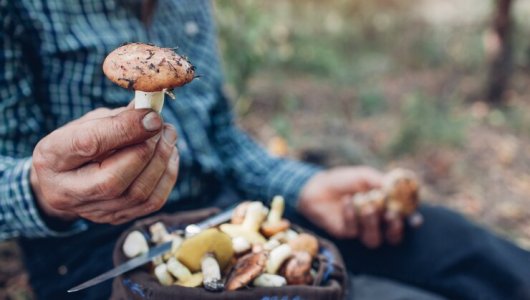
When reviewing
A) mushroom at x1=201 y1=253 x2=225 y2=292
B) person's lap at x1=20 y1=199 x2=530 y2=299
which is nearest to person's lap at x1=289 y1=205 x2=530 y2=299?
person's lap at x1=20 y1=199 x2=530 y2=299

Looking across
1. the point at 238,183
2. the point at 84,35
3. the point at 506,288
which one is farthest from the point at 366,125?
the point at 84,35

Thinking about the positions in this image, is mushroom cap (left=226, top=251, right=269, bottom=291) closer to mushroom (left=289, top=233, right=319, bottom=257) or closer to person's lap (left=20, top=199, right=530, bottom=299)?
mushroom (left=289, top=233, right=319, bottom=257)

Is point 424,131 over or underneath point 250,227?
underneath

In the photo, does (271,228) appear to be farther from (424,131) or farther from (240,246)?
(424,131)

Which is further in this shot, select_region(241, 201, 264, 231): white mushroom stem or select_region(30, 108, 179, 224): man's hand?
select_region(241, 201, 264, 231): white mushroom stem

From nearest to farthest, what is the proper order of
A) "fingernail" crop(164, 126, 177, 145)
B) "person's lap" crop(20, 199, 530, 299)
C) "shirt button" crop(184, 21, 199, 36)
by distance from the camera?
"fingernail" crop(164, 126, 177, 145) → "person's lap" crop(20, 199, 530, 299) → "shirt button" crop(184, 21, 199, 36)

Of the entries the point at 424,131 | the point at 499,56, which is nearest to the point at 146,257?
the point at 424,131

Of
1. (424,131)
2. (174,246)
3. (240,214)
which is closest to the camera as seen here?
(174,246)
